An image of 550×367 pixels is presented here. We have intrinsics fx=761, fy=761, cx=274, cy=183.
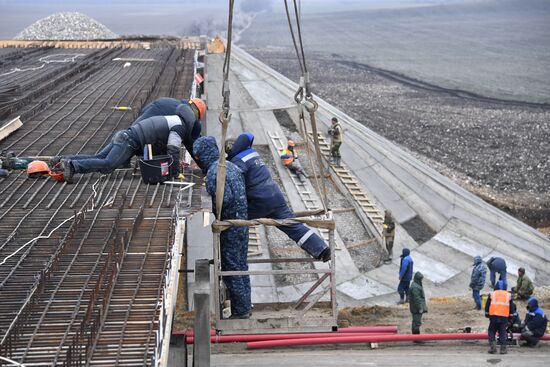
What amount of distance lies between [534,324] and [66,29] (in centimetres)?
3618

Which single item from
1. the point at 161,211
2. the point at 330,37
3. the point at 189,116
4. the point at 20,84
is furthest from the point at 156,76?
the point at 330,37

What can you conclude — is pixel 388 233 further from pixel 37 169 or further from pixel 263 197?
pixel 263 197

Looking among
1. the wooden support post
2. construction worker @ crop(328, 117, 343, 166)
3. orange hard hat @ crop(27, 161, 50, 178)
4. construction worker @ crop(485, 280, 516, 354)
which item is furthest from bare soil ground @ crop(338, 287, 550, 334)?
construction worker @ crop(328, 117, 343, 166)

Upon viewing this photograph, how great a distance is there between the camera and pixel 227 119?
7027 mm

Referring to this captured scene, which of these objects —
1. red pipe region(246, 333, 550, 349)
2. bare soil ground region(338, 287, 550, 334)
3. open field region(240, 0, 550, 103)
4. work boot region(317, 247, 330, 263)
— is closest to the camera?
work boot region(317, 247, 330, 263)

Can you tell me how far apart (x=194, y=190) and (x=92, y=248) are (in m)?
2.41

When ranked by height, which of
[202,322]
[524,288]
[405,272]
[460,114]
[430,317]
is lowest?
[460,114]

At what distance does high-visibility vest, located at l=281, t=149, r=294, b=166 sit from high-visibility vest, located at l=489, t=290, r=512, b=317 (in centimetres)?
900

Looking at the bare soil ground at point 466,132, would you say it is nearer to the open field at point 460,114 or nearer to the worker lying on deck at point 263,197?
the open field at point 460,114

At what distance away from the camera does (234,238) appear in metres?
7.47

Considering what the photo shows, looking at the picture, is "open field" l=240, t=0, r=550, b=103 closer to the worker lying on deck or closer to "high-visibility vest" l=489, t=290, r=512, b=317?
"high-visibility vest" l=489, t=290, r=512, b=317

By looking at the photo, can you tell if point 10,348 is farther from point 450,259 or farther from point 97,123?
point 450,259

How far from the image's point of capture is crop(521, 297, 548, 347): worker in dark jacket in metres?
9.46

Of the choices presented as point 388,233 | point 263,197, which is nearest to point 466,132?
point 388,233
